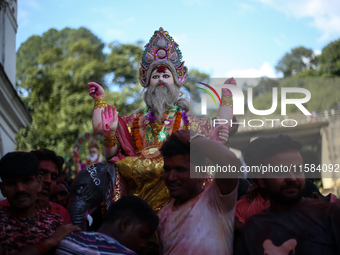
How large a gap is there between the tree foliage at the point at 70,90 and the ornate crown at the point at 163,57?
15.0 m

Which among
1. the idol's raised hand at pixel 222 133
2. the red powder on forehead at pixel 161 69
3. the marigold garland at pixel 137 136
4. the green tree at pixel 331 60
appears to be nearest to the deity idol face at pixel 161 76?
the red powder on forehead at pixel 161 69

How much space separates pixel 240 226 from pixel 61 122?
19.6m

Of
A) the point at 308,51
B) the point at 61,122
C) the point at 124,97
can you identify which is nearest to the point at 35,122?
the point at 61,122

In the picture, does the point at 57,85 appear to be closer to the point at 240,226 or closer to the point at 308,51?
the point at 240,226

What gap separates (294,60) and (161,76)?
51.8m

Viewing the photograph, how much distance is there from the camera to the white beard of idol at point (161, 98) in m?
4.74

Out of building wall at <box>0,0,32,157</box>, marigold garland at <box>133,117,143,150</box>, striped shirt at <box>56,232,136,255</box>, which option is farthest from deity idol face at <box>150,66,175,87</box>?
building wall at <box>0,0,32,157</box>

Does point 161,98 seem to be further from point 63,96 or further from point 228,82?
point 63,96

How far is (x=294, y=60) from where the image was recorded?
53531 millimetres

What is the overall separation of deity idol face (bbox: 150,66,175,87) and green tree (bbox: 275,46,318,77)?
4909 centimetres

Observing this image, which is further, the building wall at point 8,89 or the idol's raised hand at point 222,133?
the building wall at point 8,89

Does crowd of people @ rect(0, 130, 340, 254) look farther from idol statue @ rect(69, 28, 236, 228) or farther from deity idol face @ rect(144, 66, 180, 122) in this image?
deity idol face @ rect(144, 66, 180, 122)

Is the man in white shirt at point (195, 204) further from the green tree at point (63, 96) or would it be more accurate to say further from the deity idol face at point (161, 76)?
the green tree at point (63, 96)

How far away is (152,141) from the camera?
15.1 feet
